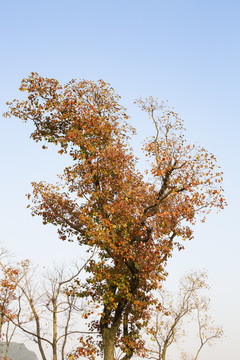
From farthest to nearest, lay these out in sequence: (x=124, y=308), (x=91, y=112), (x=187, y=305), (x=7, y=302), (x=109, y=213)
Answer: (x=187, y=305) < (x=7, y=302) < (x=91, y=112) < (x=124, y=308) < (x=109, y=213)

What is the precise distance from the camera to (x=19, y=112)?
61.2 ft

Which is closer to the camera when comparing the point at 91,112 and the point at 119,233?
the point at 119,233

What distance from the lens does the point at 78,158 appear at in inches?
686

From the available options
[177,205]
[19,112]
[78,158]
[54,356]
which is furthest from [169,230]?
[19,112]

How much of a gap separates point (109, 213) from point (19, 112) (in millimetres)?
7853

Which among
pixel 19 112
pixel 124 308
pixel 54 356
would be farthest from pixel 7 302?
pixel 19 112

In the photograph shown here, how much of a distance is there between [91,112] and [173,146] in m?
4.73

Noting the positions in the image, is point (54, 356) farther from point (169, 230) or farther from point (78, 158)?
point (78, 158)

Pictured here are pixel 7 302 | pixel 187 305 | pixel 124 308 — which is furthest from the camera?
pixel 187 305

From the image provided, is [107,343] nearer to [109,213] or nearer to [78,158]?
[109,213]

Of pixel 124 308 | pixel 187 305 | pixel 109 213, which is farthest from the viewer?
pixel 187 305

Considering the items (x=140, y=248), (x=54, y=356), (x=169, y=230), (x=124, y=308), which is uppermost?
(x=169, y=230)

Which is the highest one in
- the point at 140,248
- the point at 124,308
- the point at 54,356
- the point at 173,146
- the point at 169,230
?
the point at 173,146

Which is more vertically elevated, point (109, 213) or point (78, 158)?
point (78, 158)
